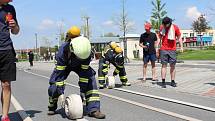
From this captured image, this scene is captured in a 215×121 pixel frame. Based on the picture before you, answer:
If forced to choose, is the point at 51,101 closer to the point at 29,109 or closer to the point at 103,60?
the point at 29,109

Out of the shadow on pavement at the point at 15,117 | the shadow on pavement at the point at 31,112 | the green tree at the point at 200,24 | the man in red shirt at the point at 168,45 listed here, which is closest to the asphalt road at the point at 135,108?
the shadow on pavement at the point at 31,112

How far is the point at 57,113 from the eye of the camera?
8055 millimetres

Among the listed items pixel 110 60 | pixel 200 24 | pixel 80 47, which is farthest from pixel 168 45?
pixel 200 24

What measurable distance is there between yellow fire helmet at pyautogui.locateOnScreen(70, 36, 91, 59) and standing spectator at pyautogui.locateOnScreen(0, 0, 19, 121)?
1105 millimetres

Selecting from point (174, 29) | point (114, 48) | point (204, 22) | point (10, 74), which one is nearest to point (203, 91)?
point (174, 29)

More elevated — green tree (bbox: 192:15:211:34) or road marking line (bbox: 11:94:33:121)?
green tree (bbox: 192:15:211:34)

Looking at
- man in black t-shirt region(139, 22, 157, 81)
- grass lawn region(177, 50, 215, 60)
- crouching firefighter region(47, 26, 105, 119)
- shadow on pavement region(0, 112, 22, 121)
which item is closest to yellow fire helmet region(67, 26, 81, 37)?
crouching firefighter region(47, 26, 105, 119)

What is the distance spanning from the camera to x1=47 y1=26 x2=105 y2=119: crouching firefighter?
7395 mm

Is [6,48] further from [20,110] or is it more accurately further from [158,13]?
[158,13]

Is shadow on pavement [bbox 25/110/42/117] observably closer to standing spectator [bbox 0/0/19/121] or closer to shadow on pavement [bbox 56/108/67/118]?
shadow on pavement [bbox 56/108/67/118]

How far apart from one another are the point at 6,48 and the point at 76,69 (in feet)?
5.39

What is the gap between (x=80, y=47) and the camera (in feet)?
24.0

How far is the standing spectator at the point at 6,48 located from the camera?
6543 millimetres

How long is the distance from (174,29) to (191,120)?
5.78 m
